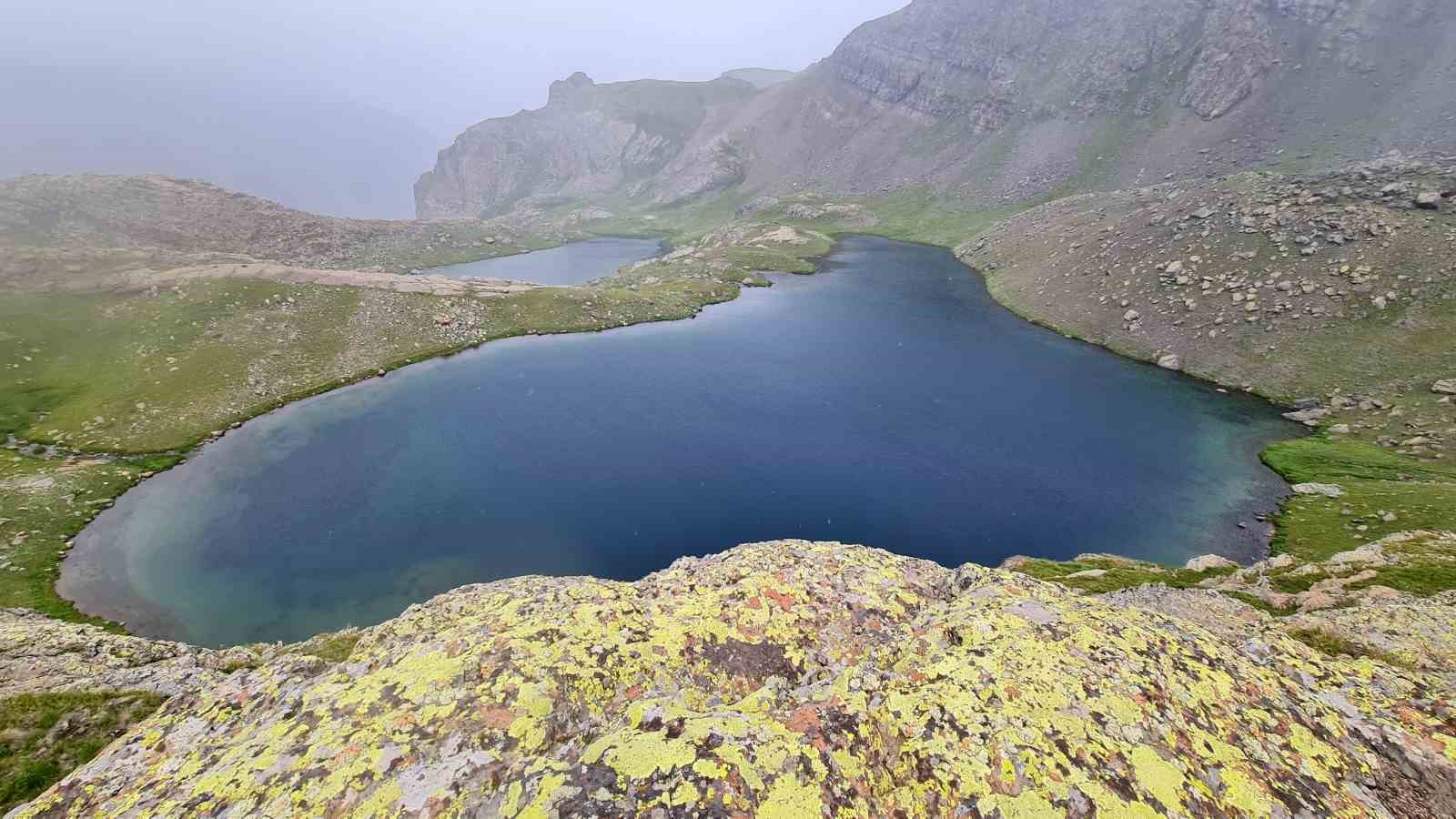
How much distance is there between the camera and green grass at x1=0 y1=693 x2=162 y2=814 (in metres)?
12.4

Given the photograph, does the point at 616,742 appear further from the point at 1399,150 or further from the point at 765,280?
the point at 1399,150

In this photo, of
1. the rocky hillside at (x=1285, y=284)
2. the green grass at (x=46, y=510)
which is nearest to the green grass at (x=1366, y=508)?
the rocky hillside at (x=1285, y=284)

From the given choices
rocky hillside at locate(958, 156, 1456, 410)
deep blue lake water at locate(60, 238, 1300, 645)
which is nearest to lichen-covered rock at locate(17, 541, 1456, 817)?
deep blue lake water at locate(60, 238, 1300, 645)

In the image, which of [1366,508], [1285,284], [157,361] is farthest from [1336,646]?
[157,361]

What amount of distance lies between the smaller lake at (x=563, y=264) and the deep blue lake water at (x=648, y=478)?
70.9 m

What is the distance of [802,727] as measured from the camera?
10797 millimetres

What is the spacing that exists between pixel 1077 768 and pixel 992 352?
6583cm

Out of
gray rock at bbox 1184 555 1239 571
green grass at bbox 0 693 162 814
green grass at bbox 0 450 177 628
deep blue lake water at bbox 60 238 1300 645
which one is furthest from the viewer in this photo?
deep blue lake water at bbox 60 238 1300 645

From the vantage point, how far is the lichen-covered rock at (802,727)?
9.37m

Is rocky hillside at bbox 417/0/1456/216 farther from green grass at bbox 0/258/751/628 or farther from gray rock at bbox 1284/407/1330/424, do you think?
green grass at bbox 0/258/751/628

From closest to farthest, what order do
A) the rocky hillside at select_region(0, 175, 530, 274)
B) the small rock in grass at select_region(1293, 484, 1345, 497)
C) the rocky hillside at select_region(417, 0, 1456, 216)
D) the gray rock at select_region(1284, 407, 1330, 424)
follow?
1. the small rock in grass at select_region(1293, 484, 1345, 497)
2. the gray rock at select_region(1284, 407, 1330, 424)
3. the rocky hillside at select_region(0, 175, 530, 274)
4. the rocky hillside at select_region(417, 0, 1456, 216)

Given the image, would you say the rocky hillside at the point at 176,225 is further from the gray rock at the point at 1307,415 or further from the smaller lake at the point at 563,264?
the gray rock at the point at 1307,415

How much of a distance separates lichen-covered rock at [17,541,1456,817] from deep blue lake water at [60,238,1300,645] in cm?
1950

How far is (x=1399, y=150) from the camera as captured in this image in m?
103
